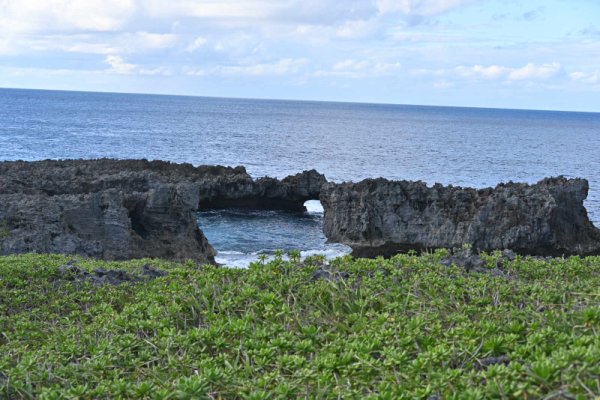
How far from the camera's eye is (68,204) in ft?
89.3

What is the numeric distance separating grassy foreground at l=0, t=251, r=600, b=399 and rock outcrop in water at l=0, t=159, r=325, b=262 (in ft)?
47.4

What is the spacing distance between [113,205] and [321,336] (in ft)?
73.9

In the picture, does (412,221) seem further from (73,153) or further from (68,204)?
(73,153)

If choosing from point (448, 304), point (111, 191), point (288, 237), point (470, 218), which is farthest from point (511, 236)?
point (448, 304)

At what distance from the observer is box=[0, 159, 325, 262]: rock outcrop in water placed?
24516 mm

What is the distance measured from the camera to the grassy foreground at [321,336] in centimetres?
591

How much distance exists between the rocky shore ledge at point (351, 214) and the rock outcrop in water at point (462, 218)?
0.05 m

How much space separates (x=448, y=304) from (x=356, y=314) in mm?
1305

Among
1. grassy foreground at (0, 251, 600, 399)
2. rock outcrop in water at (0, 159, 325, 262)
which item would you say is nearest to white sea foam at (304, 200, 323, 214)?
rock outcrop in water at (0, 159, 325, 262)

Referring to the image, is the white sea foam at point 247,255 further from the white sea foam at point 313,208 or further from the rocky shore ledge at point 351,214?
the white sea foam at point 313,208

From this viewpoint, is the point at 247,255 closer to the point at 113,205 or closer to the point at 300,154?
the point at 113,205

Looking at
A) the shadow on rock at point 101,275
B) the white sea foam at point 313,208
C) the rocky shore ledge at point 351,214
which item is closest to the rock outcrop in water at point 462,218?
the rocky shore ledge at point 351,214

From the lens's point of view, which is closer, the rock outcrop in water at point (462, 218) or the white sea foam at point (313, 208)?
the rock outcrop in water at point (462, 218)

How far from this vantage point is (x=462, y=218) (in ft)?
114
